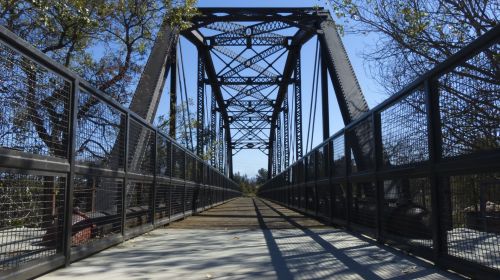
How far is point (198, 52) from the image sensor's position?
2997cm

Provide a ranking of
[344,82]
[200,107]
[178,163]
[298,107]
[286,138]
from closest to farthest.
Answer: [178,163], [344,82], [200,107], [298,107], [286,138]

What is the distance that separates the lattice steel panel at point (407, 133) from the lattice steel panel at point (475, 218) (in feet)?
1.95

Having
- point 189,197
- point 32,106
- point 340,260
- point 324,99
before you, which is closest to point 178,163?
point 189,197

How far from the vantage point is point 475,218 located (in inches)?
135

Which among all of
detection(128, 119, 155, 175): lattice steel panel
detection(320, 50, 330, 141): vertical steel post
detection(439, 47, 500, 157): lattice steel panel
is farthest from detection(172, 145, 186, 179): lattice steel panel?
detection(320, 50, 330, 141): vertical steel post

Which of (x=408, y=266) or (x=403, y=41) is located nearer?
(x=408, y=266)

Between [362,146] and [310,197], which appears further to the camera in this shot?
[310,197]

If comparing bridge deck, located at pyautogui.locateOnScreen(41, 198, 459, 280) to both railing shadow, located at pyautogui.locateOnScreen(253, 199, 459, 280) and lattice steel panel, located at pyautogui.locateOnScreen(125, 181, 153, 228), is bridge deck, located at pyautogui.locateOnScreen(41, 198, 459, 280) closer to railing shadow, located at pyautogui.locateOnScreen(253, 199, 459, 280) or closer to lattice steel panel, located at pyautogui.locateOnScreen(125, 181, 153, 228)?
railing shadow, located at pyautogui.locateOnScreen(253, 199, 459, 280)

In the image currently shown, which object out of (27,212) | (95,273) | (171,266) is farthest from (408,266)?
(27,212)

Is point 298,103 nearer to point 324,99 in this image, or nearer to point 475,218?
point 324,99

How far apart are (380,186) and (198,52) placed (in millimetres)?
25293

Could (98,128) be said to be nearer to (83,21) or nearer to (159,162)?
(159,162)

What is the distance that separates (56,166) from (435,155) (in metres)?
2.77

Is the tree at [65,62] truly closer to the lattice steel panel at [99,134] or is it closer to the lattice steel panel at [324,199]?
the lattice steel panel at [99,134]
